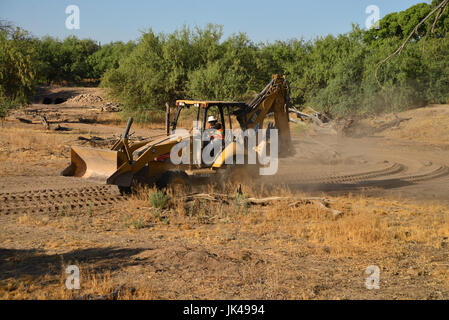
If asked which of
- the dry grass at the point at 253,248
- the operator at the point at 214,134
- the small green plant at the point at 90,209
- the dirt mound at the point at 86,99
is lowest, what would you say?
the dry grass at the point at 253,248

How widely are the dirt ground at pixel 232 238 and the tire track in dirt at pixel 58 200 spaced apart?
0.02 m

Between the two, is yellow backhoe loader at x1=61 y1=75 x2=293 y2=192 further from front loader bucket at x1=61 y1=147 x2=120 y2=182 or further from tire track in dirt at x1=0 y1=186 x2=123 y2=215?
tire track in dirt at x1=0 y1=186 x2=123 y2=215

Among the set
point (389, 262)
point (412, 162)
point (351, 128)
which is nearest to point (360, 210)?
point (389, 262)

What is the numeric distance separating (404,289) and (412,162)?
43.8 ft

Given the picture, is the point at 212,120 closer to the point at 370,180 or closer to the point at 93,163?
the point at 93,163

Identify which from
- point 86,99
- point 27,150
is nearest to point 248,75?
point 27,150

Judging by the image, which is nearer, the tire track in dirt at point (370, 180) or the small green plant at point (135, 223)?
the small green plant at point (135, 223)

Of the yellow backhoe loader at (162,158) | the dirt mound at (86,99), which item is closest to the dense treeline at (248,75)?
Result: the dirt mound at (86,99)

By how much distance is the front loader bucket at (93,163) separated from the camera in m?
9.78

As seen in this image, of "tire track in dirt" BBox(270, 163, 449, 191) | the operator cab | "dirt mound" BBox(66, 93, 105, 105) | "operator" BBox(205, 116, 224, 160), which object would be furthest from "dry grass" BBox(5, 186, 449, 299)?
"dirt mound" BBox(66, 93, 105, 105)

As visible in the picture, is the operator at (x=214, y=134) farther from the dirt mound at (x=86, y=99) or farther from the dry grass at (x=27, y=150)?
the dirt mound at (x=86, y=99)

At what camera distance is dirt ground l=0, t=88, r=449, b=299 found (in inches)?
215

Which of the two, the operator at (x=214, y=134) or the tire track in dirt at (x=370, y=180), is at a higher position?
the operator at (x=214, y=134)

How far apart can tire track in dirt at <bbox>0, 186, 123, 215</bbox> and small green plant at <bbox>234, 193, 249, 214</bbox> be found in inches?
113
